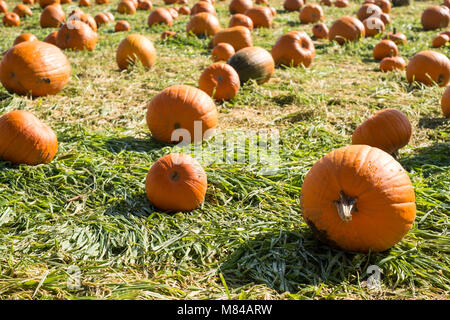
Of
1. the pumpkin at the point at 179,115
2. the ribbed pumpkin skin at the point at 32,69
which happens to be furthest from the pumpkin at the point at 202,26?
the pumpkin at the point at 179,115

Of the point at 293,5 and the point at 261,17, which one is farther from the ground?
the point at 261,17

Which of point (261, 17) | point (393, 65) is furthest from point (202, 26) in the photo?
point (393, 65)

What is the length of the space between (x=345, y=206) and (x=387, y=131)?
5.97 ft

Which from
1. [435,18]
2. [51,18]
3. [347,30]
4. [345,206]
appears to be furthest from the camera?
[51,18]

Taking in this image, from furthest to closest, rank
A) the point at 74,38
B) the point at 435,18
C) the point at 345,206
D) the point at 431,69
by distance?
1. the point at 435,18
2. the point at 74,38
3. the point at 431,69
4. the point at 345,206

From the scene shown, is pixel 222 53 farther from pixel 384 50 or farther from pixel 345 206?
pixel 345 206

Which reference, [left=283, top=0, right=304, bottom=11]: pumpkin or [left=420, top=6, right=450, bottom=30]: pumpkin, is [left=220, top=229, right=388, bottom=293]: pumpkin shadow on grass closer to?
[left=420, top=6, right=450, bottom=30]: pumpkin

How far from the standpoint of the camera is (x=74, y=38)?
924cm

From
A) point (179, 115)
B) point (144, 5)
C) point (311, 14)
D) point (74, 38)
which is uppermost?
point (179, 115)

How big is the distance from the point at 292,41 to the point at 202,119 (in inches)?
157

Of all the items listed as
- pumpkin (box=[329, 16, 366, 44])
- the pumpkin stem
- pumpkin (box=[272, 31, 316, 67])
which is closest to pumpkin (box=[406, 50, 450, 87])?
pumpkin (box=[272, 31, 316, 67])

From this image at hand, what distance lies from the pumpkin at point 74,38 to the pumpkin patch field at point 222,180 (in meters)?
1.36

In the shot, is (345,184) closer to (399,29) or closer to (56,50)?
(56,50)

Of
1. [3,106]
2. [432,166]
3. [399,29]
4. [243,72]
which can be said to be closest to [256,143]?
[432,166]
